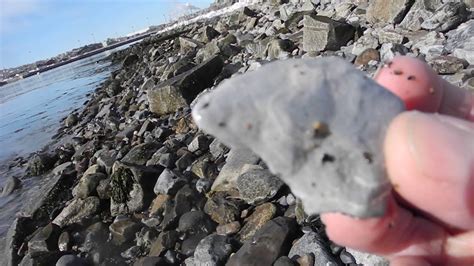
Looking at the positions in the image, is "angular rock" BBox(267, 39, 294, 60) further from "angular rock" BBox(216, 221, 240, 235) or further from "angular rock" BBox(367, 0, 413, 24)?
"angular rock" BBox(216, 221, 240, 235)

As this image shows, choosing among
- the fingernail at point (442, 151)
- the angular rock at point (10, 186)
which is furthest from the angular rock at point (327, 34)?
the angular rock at point (10, 186)

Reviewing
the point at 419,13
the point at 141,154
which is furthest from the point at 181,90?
the point at 419,13

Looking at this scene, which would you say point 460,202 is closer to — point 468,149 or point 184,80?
point 468,149

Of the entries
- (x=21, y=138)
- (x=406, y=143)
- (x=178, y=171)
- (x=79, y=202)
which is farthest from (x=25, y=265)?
(x=21, y=138)

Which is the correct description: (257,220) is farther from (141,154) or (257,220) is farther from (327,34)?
(327,34)

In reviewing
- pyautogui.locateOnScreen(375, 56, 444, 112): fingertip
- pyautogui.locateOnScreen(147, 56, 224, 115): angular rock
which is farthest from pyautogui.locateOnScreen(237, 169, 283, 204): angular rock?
pyautogui.locateOnScreen(147, 56, 224, 115): angular rock

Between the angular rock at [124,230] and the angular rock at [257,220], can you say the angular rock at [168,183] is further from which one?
the angular rock at [257,220]
